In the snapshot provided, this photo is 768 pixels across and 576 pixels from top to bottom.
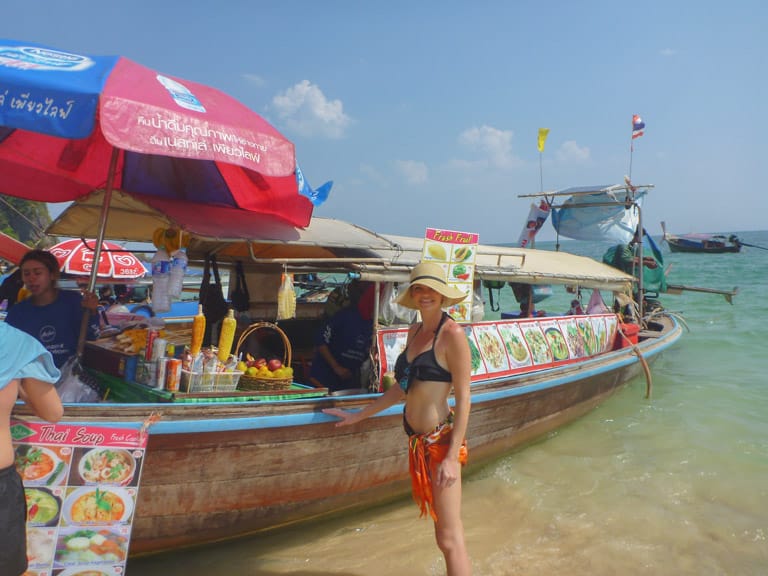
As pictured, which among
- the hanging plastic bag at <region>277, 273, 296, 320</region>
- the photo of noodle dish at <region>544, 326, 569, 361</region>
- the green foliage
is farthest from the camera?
the green foliage

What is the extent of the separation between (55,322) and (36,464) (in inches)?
52.5

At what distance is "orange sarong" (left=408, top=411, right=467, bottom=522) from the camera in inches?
113

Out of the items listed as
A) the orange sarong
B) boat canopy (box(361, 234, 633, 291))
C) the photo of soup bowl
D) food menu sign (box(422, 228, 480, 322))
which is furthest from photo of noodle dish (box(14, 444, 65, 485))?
food menu sign (box(422, 228, 480, 322))

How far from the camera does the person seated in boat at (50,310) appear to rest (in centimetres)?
361

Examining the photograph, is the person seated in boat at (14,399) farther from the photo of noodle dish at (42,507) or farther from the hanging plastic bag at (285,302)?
the hanging plastic bag at (285,302)

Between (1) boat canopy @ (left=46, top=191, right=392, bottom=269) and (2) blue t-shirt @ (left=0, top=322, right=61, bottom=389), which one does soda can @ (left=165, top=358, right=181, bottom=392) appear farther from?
(2) blue t-shirt @ (left=0, top=322, right=61, bottom=389)

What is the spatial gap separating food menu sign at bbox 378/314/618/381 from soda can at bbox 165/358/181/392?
160 cm

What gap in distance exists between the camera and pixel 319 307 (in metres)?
8.29

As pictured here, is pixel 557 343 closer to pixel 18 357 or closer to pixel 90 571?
pixel 90 571

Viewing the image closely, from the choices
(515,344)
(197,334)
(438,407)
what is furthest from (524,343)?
(197,334)

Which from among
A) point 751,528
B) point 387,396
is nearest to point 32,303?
point 387,396

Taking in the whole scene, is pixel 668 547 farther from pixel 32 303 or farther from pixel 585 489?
pixel 32 303

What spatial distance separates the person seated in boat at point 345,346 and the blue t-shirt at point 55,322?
80.2 inches

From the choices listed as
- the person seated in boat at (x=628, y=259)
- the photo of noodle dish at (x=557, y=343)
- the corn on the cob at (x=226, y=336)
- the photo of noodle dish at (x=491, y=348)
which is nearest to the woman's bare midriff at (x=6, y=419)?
the corn on the cob at (x=226, y=336)
